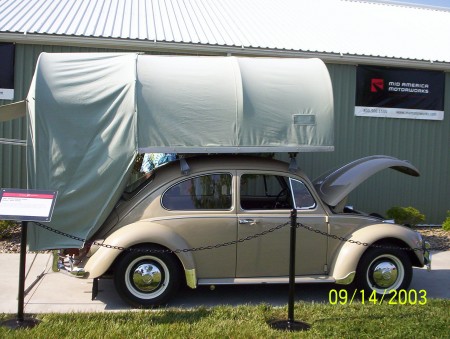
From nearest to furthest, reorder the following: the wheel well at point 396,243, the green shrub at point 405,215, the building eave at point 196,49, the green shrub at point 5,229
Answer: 1. the wheel well at point 396,243
2. the green shrub at point 5,229
3. the building eave at point 196,49
4. the green shrub at point 405,215

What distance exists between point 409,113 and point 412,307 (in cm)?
688

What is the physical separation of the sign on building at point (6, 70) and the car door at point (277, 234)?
6.29m

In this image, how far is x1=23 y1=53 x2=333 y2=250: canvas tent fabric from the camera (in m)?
6.07

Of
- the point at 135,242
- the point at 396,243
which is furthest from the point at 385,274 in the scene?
the point at 135,242

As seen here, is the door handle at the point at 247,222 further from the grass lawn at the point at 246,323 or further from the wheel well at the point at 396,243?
the wheel well at the point at 396,243

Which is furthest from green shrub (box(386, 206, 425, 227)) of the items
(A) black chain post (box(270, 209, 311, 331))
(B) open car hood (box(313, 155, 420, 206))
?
(A) black chain post (box(270, 209, 311, 331))

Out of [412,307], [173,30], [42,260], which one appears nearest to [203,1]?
[173,30]

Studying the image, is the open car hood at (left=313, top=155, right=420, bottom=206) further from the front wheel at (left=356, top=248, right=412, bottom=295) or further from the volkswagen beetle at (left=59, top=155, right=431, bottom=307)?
the front wheel at (left=356, top=248, right=412, bottom=295)

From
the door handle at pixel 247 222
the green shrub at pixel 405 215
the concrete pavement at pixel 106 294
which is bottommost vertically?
the concrete pavement at pixel 106 294

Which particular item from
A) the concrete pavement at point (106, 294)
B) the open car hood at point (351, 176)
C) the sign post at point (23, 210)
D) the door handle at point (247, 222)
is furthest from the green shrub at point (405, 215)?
the sign post at point (23, 210)

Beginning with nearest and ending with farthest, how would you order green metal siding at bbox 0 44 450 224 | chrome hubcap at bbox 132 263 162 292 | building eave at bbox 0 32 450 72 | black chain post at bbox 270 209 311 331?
black chain post at bbox 270 209 311 331
chrome hubcap at bbox 132 263 162 292
building eave at bbox 0 32 450 72
green metal siding at bbox 0 44 450 224
